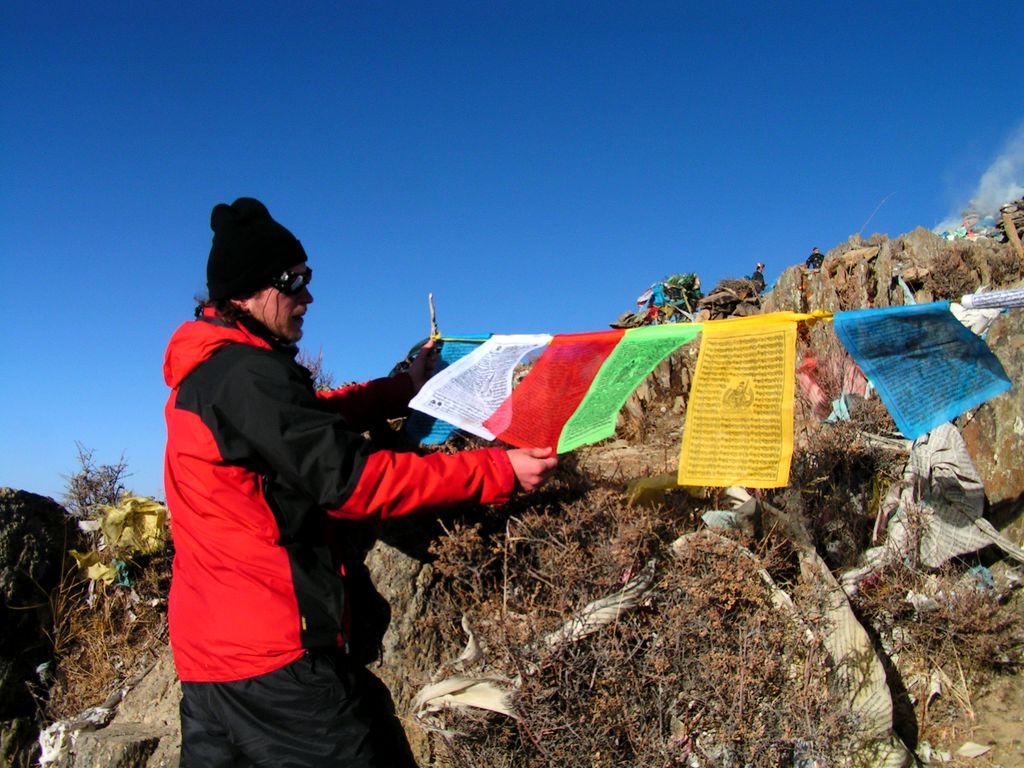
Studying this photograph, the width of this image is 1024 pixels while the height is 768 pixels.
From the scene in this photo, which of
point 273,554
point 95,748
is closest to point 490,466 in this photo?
point 273,554

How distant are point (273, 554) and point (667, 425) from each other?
488 cm

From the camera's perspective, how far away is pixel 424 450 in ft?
13.0

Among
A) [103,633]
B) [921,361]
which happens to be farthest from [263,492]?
[103,633]

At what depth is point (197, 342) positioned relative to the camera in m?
2.47

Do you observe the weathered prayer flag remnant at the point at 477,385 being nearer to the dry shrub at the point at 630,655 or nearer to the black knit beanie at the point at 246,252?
the dry shrub at the point at 630,655

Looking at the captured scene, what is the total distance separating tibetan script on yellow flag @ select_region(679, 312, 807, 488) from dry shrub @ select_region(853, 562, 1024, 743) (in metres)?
1.44

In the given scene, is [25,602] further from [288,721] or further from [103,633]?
[288,721]

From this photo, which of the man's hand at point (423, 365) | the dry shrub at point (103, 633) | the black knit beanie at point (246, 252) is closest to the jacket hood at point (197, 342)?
the black knit beanie at point (246, 252)

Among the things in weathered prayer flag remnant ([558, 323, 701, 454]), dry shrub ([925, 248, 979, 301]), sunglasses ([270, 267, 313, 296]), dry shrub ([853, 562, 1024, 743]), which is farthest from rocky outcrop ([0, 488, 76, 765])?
dry shrub ([925, 248, 979, 301])

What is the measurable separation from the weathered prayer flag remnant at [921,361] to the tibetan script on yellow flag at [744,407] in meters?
0.27

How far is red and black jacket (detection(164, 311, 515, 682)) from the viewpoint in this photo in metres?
2.25

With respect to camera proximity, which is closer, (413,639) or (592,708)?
(592,708)

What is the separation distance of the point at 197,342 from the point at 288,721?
1.26 meters

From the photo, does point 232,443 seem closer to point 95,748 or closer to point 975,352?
point 95,748
